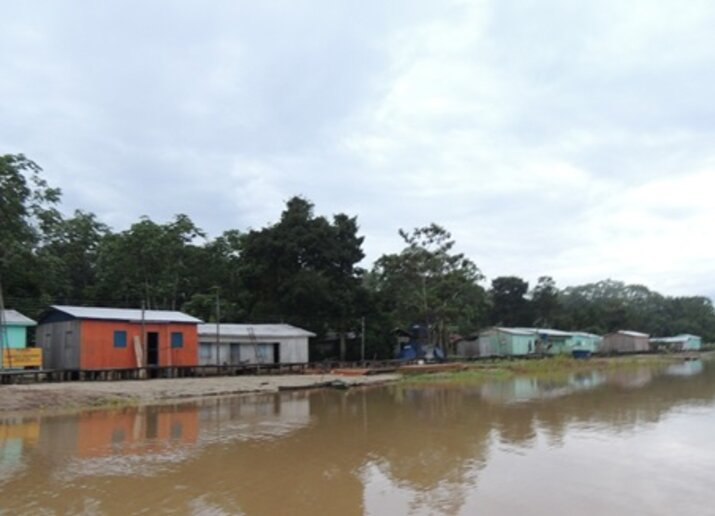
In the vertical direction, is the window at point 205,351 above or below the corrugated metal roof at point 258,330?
below

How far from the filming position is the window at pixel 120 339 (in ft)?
97.4

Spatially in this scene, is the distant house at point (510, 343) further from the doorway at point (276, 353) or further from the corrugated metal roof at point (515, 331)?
the doorway at point (276, 353)

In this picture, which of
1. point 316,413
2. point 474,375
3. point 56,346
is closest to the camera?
point 316,413

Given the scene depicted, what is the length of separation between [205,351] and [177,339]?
406 centimetres

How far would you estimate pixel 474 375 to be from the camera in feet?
126

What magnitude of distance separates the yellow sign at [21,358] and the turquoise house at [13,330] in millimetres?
458

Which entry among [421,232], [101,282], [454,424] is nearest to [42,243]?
[101,282]

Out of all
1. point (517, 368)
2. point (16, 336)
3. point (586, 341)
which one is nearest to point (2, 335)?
point (16, 336)

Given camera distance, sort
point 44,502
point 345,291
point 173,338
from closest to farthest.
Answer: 1. point 44,502
2. point 173,338
3. point 345,291

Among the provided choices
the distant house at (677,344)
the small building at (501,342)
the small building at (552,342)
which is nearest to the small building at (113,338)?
the small building at (501,342)

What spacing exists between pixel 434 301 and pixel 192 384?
941 inches

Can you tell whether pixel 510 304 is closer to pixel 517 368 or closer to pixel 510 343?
pixel 510 343

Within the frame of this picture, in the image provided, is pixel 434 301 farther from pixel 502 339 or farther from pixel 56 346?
pixel 56 346

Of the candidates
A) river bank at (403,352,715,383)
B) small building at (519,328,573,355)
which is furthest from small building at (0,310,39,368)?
small building at (519,328,573,355)
